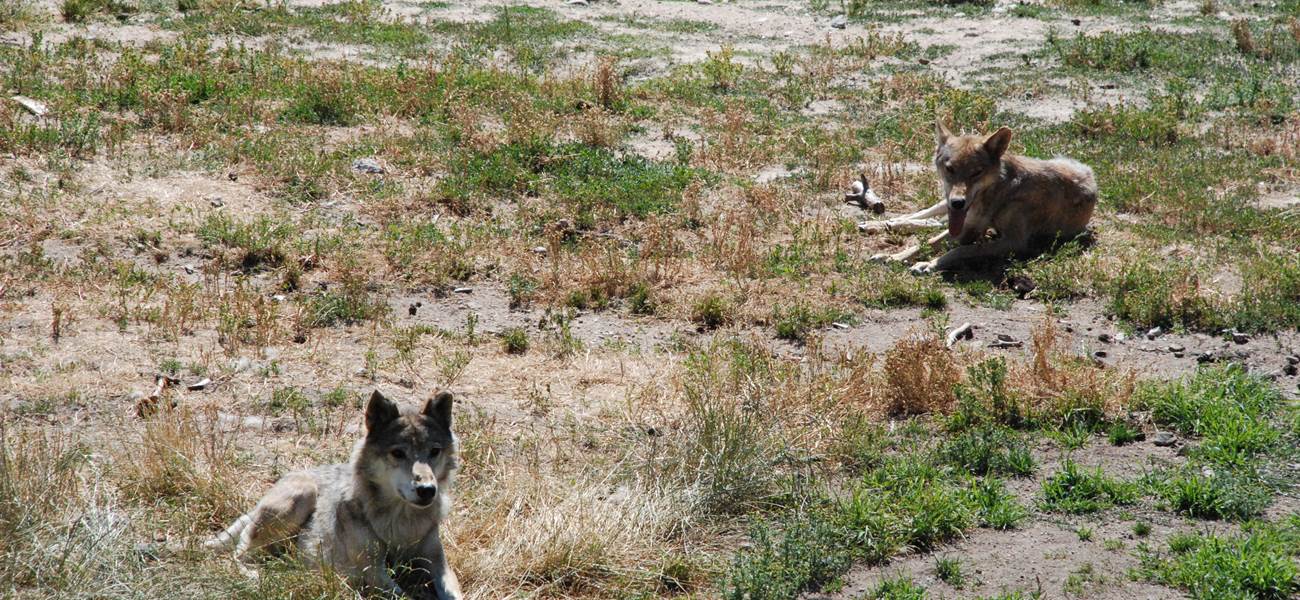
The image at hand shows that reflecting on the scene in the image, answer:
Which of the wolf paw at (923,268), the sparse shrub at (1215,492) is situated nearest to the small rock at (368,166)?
the wolf paw at (923,268)

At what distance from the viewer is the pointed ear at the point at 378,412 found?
627 cm

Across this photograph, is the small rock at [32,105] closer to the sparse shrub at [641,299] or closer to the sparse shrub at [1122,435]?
the sparse shrub at [641,299]

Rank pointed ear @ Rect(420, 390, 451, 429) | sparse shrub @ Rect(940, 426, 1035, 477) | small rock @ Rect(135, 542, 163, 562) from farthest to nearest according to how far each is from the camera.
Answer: sparse shrub @ Rect(940, 426, 1035, 477)
pointed ear @ Rect(420, 390, 451, 429)
small rock @ Rect(135, 542, 163, 562)

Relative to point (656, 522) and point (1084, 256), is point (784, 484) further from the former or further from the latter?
point (1084, 256)

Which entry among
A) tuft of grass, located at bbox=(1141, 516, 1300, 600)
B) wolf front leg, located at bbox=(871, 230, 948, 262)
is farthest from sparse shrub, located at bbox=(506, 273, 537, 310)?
tuft of grass, located at bbox=(1141, 516, 1300, 600)

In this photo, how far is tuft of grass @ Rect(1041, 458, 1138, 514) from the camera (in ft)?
24.4

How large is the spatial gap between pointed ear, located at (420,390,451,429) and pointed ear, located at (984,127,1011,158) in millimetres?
8086

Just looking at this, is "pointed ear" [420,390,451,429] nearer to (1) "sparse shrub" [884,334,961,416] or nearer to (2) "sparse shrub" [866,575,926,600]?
(2) "sparse shrub" [866,575,926,600]

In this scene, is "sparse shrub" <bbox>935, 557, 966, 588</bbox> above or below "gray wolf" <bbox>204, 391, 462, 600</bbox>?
below

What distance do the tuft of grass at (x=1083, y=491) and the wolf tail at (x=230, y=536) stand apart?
15.4ft

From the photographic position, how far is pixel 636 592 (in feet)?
21.8

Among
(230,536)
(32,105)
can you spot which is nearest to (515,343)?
(230,536)

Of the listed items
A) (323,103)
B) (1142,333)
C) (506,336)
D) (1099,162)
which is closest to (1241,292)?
(1142,333)

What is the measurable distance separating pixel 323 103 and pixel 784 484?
33.7 feet
